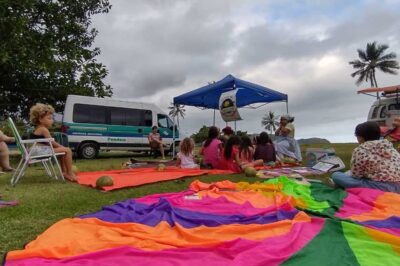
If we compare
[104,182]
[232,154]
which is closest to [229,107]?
[232,154]

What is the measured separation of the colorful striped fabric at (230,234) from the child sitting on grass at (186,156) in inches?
187

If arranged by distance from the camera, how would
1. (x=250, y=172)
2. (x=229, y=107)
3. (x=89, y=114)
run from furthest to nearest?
(x=89, y=114), (x=229, y=107), (x=250, y=172)

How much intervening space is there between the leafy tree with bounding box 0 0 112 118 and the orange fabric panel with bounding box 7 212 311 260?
34.7ft

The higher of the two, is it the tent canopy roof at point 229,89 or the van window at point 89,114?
the tent canopy roof at point 229,89

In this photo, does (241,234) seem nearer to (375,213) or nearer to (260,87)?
(375,213)

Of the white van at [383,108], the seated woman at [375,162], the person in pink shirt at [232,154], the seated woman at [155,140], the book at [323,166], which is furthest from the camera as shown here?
the seated woman at [155,140]

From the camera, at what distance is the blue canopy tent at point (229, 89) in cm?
1331

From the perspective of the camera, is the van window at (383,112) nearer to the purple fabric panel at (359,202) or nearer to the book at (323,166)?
the book at (323,166)

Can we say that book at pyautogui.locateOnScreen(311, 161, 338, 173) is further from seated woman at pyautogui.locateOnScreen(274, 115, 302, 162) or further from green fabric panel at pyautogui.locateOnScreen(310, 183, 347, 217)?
green fabric panel at pyautogui.locateOnScreen(310, 183, 347, 217)

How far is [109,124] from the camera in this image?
16.5m

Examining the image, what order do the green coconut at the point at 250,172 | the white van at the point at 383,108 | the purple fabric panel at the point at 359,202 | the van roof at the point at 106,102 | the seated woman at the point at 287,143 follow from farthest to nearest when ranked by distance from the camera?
the van roof at the point at 106,102 < the white van at the point at 383,108 < the seated woman at the point at 287,143 < the green coconut at the point at 250,172 < the purple fabric panel at the point at 359,202

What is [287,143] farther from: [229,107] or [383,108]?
[383,108]

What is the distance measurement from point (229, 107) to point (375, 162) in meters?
7.71

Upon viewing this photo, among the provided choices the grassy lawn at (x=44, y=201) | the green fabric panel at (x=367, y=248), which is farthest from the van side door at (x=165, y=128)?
the green fabric panel at (x=367, y=248)
